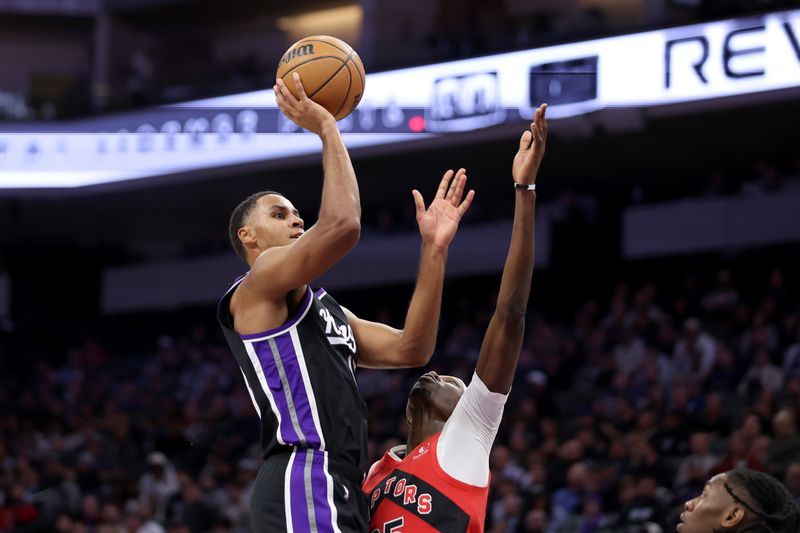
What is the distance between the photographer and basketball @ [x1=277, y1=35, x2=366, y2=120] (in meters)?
3.66

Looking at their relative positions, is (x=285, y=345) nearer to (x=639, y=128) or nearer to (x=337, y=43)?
(x=337, y=43)

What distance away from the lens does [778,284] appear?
474 inches

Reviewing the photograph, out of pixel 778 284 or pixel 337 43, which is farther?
pixel 778 284

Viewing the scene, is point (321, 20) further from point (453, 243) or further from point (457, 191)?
point (457, 191)

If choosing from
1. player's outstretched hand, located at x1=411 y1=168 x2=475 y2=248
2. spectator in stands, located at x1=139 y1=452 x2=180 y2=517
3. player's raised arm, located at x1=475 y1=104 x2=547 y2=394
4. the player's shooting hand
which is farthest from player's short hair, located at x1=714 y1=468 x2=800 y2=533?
spectator in stands, located at x1=139 y1=452 x2=180 y2=517

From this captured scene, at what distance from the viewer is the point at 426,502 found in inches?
142

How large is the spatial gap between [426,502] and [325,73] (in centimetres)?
138

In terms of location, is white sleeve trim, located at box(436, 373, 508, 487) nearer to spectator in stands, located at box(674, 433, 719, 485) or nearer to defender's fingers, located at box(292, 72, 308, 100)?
defender's fingers, located at box(292, 72, 308, 100)

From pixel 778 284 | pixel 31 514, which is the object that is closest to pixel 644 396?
pixel 778 284

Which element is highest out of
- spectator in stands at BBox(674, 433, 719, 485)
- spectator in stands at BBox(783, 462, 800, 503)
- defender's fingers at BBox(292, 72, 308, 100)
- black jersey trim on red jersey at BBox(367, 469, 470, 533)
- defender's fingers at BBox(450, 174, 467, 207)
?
defender's fingers at BBox(292, 72, 308, 100)

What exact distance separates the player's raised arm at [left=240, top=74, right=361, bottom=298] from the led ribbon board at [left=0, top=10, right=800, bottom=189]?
9072 mm

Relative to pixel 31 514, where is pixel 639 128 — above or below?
above

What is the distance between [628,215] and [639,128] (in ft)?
7.94

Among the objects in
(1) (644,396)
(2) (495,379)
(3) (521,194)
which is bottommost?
(1) (644,396)
